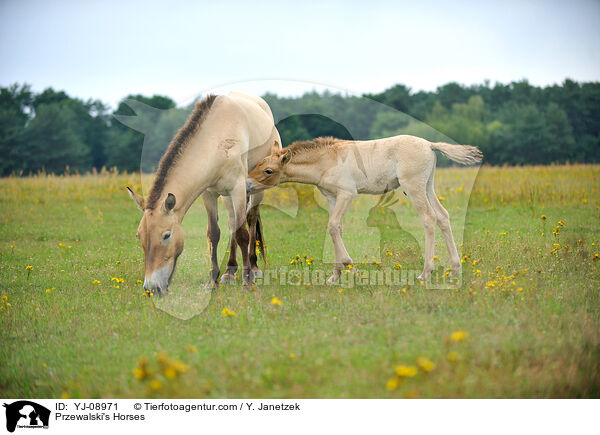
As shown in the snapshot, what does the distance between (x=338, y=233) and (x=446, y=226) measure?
1528mm

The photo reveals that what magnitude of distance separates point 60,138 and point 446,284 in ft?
147

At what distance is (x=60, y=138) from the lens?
142 ft

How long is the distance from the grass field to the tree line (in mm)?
2405

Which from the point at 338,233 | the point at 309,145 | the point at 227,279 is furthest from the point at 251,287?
the point at 309,145

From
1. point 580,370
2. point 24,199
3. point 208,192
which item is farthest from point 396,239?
point 24,199

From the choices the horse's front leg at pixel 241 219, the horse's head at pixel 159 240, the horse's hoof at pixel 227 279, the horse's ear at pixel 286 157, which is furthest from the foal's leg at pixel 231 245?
the horse's head at pixel 159 240

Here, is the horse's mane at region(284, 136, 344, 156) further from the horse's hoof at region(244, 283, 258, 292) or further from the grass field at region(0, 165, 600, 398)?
the horse's hoof at region(244, 283, 258, 292)

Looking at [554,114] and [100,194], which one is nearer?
[100,194]

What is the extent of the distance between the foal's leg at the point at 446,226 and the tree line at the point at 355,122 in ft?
4.31

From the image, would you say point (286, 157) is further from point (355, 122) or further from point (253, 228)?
point (355, 122)

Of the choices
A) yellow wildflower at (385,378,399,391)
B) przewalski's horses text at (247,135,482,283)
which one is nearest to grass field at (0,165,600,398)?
yellow wildflower at (385,378,399,391)

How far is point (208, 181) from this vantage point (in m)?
6.12

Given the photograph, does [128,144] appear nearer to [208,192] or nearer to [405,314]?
[208,192]
